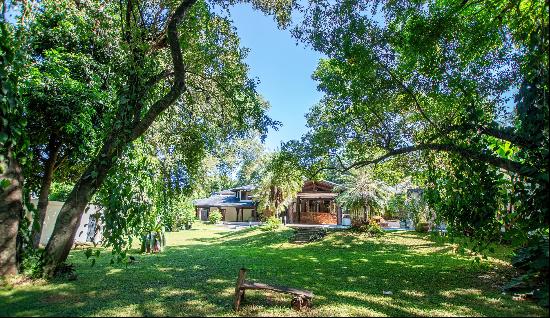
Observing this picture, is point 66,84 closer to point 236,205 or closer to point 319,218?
point 319,218

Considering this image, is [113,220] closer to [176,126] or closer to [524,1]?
[176,126]

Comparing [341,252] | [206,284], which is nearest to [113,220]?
[206,284]

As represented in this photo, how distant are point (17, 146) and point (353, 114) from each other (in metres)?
8.67

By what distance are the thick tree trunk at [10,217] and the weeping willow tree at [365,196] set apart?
1806 cm

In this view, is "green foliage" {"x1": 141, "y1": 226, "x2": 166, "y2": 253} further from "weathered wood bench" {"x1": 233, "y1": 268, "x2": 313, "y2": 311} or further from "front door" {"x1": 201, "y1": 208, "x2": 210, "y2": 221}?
"front door" {"x1": 201, "y1": 208, "x2": 210, "y2": 221}

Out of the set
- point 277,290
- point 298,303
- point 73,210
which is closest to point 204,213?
point 73,210

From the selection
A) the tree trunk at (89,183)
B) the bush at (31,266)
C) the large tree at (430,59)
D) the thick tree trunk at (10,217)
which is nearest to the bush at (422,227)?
the large tree at (430,59)

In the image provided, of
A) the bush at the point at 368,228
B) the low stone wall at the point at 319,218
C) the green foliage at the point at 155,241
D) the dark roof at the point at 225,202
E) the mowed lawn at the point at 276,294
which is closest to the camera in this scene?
the mowed lawn at the point at 276,294

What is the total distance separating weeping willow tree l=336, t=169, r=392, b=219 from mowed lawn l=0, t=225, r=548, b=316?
352 inches

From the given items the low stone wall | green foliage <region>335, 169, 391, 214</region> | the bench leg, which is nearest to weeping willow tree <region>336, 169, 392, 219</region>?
green foliage <region>335, 169, 391, 214</region>

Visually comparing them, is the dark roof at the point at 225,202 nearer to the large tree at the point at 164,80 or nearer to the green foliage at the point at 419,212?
the green foliage at the point at 419,212

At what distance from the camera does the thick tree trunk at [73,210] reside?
740 centimetres

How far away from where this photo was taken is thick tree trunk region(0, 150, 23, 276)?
654 centimetres

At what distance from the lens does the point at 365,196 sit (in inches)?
860
